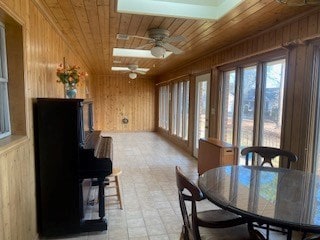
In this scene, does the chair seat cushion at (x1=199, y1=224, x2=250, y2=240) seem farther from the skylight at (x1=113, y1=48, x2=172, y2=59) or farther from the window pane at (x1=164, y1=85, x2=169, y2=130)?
the window pane at (x1=164, y1=85, x2=169, y2=130)

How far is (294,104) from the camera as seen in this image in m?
A: 2.77

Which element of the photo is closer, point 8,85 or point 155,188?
point 8,85

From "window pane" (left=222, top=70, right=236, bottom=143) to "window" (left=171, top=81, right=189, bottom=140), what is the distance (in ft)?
6.96

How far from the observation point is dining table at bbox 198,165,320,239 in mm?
1314

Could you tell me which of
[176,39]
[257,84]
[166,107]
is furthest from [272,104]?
[166,107]

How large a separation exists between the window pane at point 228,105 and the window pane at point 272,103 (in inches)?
34.7

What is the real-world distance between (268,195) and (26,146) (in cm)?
199

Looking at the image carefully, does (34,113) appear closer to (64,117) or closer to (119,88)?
(64,117)

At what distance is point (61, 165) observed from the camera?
244 cm

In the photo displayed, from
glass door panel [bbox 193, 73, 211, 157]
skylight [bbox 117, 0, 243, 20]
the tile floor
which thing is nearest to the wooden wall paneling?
the tile floor

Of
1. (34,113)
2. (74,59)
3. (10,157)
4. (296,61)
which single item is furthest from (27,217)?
(74,59)

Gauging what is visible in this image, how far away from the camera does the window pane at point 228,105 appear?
439 centimetres

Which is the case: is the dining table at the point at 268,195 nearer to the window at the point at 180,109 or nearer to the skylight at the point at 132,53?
the skylight at the point at 132,53

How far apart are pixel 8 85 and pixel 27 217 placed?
1168mm
